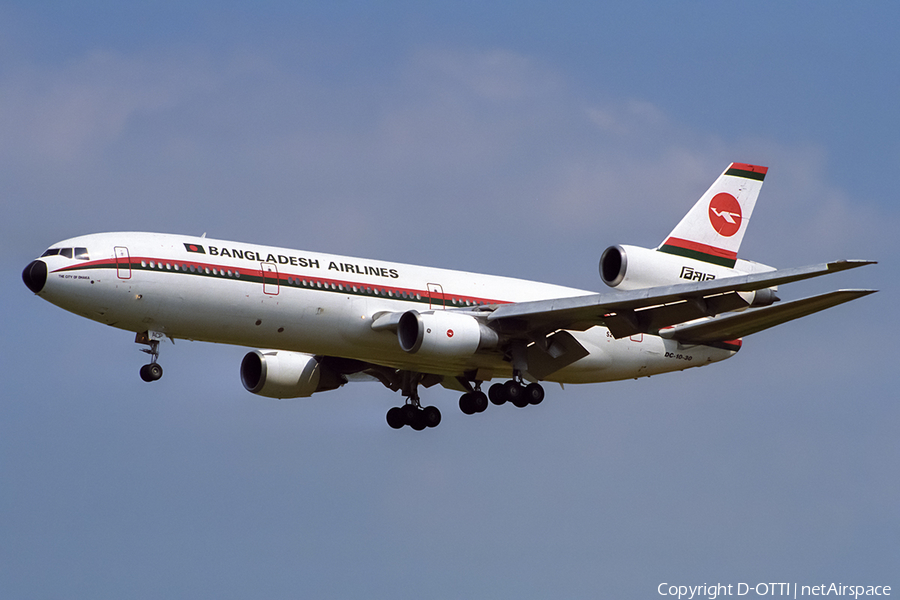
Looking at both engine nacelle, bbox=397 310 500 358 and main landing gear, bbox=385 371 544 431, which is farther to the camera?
main landing gear, bbox=385 371 544 431

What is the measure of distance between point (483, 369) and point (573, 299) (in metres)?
5.26

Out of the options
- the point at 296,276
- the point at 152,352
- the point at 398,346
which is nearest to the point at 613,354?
the point at 398,346

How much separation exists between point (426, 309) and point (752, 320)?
1003cm

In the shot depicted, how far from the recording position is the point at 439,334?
122ft

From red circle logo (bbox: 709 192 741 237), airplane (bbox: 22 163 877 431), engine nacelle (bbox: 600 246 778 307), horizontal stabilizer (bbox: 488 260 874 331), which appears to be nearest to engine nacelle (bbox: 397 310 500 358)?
airplane (bbox: 22 163 877 431)

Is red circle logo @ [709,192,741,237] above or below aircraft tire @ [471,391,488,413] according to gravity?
above

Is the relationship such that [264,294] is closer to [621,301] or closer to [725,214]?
[621,301]

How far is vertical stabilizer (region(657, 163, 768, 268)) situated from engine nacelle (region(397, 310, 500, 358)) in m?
8.66

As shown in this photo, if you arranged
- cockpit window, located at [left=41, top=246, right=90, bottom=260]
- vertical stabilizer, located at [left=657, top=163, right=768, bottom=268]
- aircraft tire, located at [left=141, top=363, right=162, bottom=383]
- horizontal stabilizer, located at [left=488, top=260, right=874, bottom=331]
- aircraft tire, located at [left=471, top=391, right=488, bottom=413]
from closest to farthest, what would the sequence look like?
1. horizontal stabilizer, located at [left=488, top=260, right=874, bottom=331]
2. cockpit window, located at [left=41, top=246, right=90, bottom=260]
3. aircraft tire, located at [left=141, top=363, right=162, bottom=383]
4. aircraft tire, located at [left=471, top=391, right=488, bottom=413]
5. vertical stabilizer, located at [left=657, top=163, right=768, bottom=268]

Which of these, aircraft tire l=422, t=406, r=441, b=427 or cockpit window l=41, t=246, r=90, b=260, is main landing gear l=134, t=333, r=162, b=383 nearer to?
cockpit window l=41, t=246, r=90, b=260

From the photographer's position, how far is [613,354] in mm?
41906

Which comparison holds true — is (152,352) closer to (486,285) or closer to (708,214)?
(486,285)

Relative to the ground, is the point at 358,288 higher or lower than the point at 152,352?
higher

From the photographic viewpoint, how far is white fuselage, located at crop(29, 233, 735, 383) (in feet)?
116
